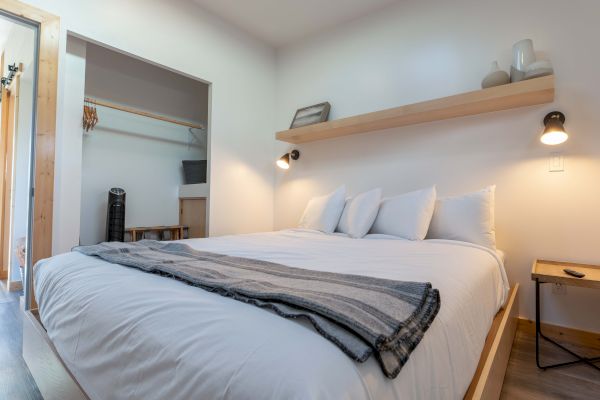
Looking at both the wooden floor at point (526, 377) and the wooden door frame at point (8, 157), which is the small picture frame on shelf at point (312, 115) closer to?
the wooden floor at point (526, 377)

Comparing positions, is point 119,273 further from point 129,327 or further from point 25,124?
point 25,124

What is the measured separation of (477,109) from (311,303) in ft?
7.06

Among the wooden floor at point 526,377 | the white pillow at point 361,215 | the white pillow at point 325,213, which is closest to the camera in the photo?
the wooden floor at point 526,377

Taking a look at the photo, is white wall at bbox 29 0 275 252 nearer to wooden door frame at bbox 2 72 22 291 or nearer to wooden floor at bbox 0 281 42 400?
wooden floor at bbox 0 281 42 400

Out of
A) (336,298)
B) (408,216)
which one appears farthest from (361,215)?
(336,298)

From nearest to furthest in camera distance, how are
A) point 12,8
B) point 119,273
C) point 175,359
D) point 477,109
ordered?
point 175,359 → point 119,273 → point 12,8 → point 477,109

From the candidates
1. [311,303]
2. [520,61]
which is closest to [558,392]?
[311,303]

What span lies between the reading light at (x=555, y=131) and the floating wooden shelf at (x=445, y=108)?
5.7 inches

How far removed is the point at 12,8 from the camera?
1.91 meters

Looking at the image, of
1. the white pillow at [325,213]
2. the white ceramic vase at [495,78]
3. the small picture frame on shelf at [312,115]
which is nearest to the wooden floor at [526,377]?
the white pillow at [325,213]

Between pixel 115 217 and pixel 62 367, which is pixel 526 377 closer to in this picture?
pixel 62 367

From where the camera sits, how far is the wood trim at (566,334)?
6.08 feet

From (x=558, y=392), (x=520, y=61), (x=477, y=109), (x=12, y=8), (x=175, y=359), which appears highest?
(x=12, y=8)

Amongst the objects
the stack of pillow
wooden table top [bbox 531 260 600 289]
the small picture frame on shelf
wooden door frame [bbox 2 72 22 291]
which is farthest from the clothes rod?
wooden table top [bbox 531 260 600 289]
